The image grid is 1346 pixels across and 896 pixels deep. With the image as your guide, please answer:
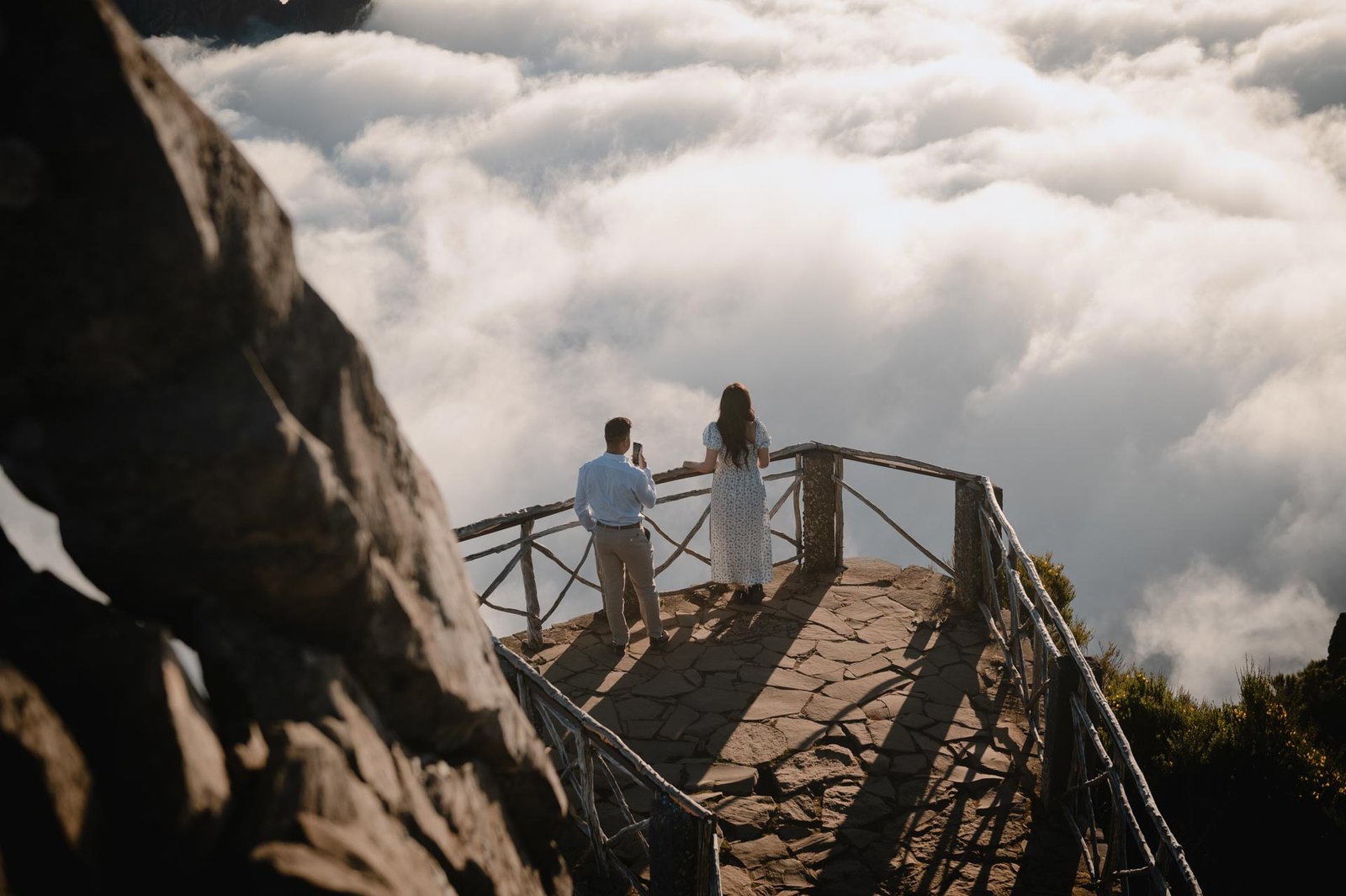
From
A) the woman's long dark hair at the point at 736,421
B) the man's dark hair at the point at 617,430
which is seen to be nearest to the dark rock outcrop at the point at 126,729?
the man's dark hair at the point at 617,430

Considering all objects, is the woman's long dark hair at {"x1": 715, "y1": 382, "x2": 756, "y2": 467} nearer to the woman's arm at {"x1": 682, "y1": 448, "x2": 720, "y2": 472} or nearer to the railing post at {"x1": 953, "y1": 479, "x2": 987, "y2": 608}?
the woman's arm at {"x1": 682, "y1": 448, "x2": 720, "y2": 472}

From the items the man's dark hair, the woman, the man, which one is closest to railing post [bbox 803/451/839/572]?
the woman

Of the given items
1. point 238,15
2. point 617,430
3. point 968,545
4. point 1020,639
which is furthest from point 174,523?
point 238,15

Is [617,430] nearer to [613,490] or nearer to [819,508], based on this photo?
[613,490]

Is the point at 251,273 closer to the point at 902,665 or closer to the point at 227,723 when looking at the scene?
the point at 227,723

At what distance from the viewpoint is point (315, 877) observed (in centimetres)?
216

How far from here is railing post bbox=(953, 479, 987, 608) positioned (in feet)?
27.3

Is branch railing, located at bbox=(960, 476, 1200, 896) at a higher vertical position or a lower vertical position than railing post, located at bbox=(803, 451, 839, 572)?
lower

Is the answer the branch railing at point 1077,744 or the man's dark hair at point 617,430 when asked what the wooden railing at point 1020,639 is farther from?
the man's dark hair at point 617,430

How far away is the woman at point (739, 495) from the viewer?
8016 mm

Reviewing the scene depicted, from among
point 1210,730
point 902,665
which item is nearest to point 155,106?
point 902,665

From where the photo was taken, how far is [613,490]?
719 cm

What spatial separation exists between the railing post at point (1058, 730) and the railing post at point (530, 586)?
12.8 ft

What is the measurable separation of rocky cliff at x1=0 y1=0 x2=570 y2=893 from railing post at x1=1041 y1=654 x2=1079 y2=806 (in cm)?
414
